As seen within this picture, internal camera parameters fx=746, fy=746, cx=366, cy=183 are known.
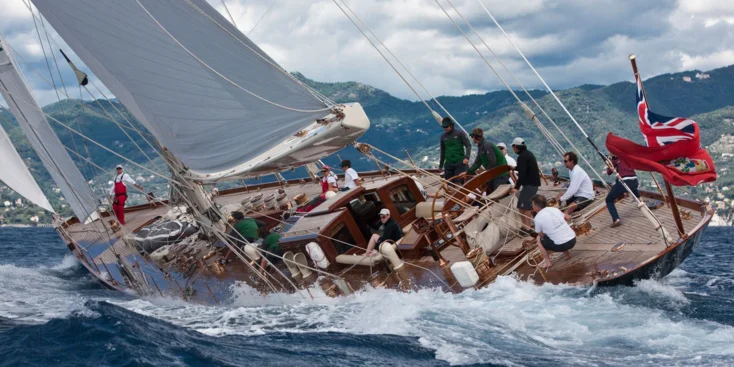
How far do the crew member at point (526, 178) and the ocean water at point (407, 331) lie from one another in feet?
6.52

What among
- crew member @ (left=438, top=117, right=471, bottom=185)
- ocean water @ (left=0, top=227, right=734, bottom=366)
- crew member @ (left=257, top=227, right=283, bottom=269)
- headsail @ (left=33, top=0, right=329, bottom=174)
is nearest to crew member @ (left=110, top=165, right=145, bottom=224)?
headsail @ (left=33, top=0, right=329, bottom=174)

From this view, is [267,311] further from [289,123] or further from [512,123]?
[512,123]

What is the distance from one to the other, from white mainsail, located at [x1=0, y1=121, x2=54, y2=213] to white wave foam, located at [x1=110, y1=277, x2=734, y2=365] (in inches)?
257

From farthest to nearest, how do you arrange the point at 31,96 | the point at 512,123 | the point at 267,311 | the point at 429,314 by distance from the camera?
the point at 512,123 → the point at 31,96 → the point at 267,311 → the point at 429,314

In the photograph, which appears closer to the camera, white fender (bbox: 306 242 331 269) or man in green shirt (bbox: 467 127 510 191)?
white fender (bbox: 306 242 331 269)

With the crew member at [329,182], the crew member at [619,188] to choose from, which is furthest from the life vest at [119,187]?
the crew member at [619,188]

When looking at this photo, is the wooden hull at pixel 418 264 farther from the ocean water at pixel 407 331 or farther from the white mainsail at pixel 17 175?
the white mainsail at pixel 17 175

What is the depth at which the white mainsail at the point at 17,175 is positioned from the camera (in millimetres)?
16109

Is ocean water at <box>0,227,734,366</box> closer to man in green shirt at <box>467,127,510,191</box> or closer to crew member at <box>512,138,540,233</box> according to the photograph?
crew member at <box>512,138,540,233</box>

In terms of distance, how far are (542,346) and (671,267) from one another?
120 inches

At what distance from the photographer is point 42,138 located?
55.8 ft

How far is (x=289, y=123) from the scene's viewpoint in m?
11.5

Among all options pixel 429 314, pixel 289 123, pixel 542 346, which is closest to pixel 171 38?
pixel 289 123

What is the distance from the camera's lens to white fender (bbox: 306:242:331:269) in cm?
A: 1155
